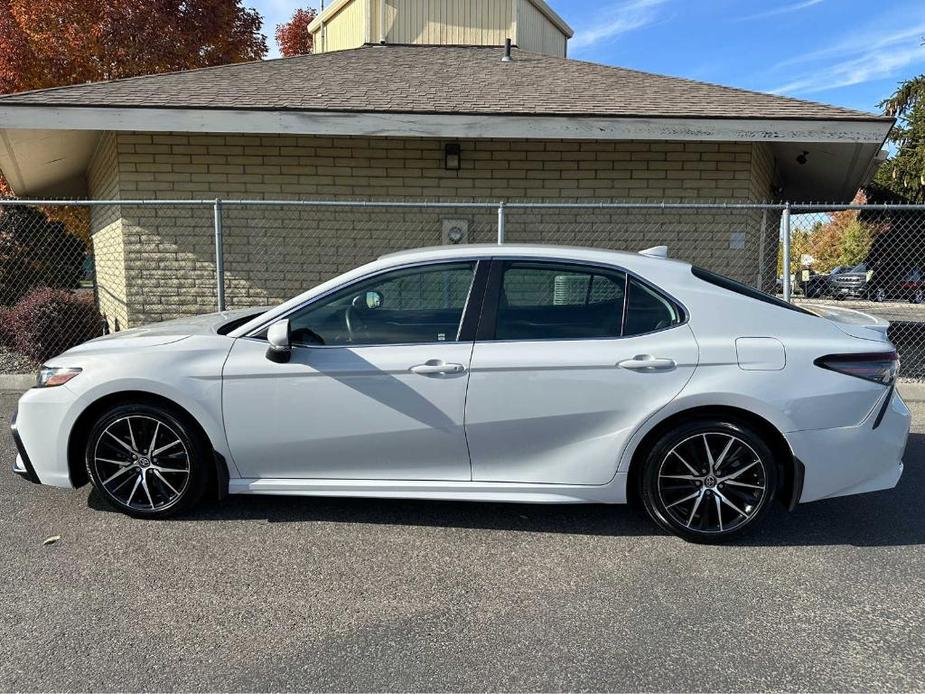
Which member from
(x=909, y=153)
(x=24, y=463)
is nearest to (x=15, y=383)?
(x=24, y=463)

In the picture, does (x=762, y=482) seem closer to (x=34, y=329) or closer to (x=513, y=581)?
(x=513, y=581)

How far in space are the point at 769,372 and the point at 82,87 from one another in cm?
819

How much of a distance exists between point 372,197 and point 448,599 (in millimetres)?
6354

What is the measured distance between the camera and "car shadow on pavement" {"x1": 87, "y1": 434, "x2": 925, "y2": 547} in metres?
3.73

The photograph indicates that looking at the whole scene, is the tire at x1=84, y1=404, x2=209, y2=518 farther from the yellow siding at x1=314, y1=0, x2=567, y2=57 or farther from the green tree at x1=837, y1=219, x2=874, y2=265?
the green tree at x1=837, y1=219, x2=874, y2=265

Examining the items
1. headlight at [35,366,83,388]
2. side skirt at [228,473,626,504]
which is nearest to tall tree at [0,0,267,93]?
headlight at [35,366,83,388]

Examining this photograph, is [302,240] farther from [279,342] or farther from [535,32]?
[535,32]

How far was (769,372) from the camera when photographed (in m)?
3.41

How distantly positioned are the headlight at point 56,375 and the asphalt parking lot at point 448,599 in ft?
2.52

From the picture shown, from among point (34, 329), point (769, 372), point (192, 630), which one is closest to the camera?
point (192, 630)

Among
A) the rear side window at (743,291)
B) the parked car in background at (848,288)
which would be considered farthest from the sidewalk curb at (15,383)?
the parked car in background at (848,288)

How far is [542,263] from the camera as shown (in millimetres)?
3734

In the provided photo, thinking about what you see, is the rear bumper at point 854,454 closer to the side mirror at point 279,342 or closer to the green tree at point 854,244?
the side mirror at point 279,342

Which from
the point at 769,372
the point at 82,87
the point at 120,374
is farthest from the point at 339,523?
the point at 82,87
